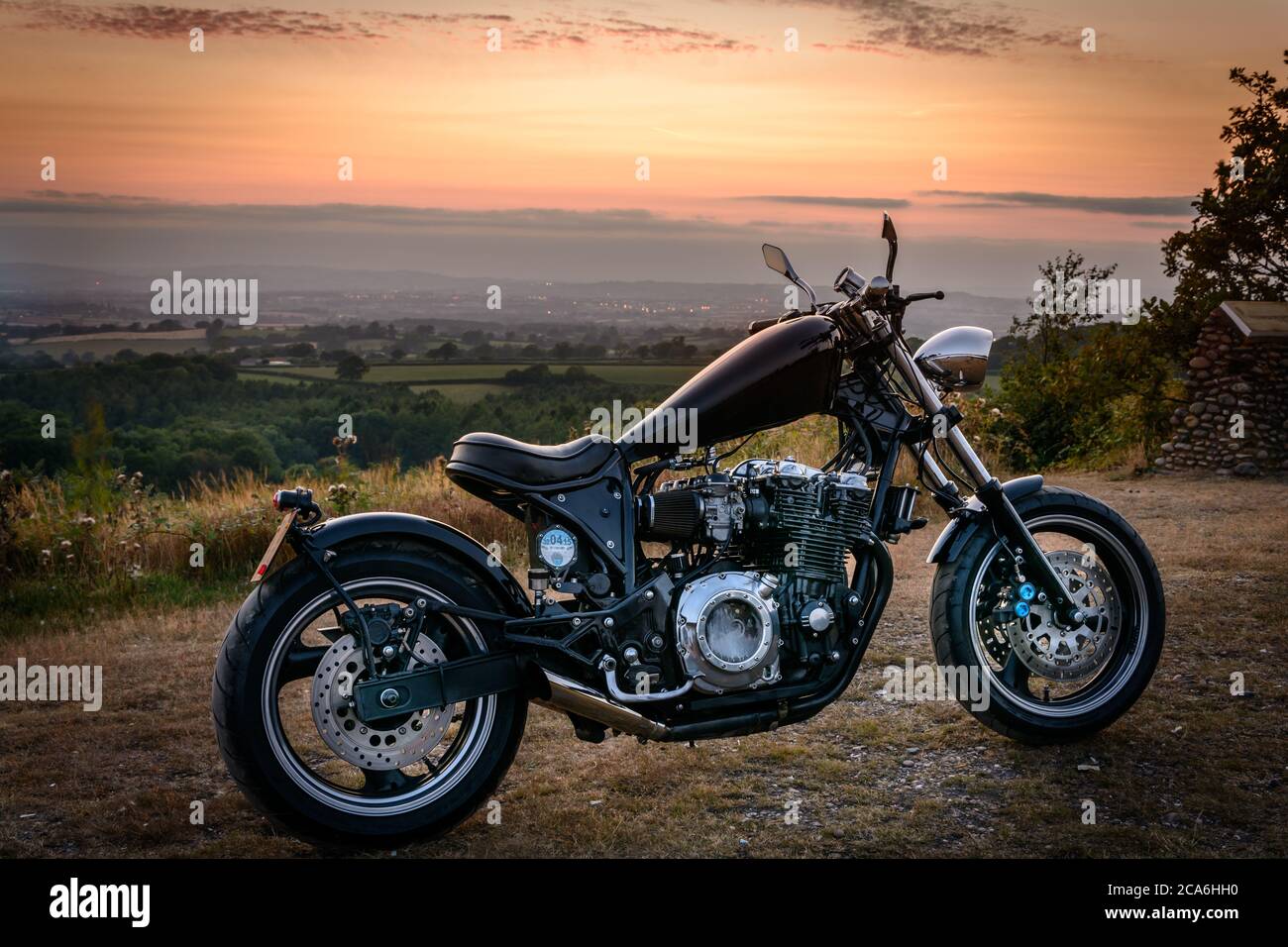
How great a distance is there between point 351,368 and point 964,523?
29.4m

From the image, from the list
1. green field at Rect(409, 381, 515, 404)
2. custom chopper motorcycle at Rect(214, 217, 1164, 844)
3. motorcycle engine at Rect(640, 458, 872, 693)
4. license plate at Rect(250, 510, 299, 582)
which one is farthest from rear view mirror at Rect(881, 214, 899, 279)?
green field at Rect(409, 381, 515, 404)

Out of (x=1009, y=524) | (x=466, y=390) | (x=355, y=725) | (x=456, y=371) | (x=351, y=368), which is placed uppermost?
(x=351, y=368)

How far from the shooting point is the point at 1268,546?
868cm

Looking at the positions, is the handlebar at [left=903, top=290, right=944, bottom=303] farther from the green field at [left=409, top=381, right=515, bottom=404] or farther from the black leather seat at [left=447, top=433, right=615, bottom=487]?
the green field at [left=409, top=381, right=515, bottom=404]

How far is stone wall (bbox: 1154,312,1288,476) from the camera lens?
45.1 ft

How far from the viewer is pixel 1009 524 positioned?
16.0 feet

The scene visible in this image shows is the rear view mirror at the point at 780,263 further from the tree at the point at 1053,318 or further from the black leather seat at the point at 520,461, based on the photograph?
the tree at the point at 1053,318

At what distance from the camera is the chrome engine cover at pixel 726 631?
415cm

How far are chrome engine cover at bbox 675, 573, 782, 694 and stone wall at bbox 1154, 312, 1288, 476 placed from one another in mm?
11090

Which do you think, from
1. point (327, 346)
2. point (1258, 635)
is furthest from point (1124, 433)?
point (327, 346)

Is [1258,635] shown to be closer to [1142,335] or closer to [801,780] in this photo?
[801,780]

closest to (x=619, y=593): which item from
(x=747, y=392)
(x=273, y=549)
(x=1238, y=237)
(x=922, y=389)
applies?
(x=747, y=392)

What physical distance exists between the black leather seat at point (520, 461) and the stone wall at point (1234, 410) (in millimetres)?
11515

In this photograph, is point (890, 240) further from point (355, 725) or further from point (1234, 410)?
point (1234, 410)
